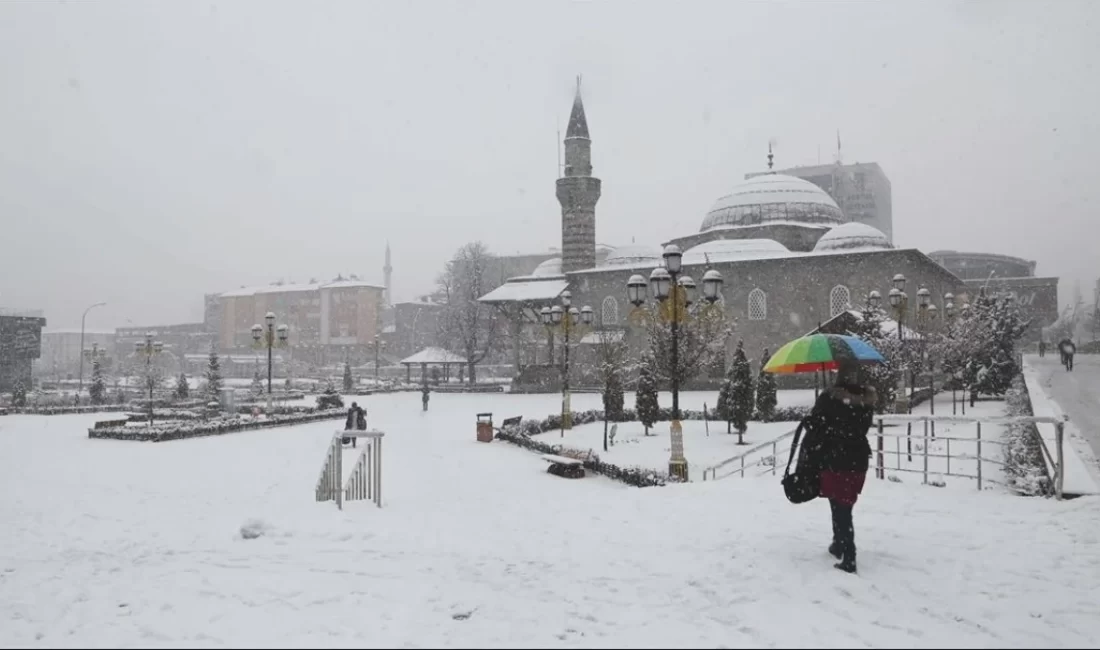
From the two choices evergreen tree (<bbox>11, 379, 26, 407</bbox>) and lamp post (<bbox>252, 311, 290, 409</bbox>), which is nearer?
lamp post (<bbox>252, 311, 290, 409</bbox>)

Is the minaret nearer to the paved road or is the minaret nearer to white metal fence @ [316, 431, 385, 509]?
the paved road

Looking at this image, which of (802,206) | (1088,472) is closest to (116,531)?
(1088,472)

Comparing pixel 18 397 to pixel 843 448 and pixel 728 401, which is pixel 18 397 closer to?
pixel 728 401

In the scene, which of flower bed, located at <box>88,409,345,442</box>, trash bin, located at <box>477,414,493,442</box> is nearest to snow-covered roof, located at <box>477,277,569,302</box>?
flower bed, located at <box>88,409,345,442</box>

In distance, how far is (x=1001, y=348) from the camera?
24.3 metres

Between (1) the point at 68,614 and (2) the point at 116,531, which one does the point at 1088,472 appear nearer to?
(1) the point at 68,614

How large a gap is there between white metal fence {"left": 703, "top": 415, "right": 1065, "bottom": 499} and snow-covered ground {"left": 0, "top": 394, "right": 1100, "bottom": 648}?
488 millimetres

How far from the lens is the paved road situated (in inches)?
522

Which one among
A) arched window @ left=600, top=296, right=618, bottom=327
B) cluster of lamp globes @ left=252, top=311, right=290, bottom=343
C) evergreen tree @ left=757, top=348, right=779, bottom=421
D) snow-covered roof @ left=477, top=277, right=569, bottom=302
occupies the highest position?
snow-covered roof @ left=477, top=277, right=569, bottom=302

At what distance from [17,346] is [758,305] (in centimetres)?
4109

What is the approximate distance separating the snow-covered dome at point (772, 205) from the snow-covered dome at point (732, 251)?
3.47 meters

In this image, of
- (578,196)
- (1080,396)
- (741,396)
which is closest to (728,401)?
(741,396)

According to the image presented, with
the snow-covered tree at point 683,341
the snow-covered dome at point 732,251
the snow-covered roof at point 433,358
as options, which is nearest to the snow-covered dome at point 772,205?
the snow-covered dome at point 732,251

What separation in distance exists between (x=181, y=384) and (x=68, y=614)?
94.8 feet
